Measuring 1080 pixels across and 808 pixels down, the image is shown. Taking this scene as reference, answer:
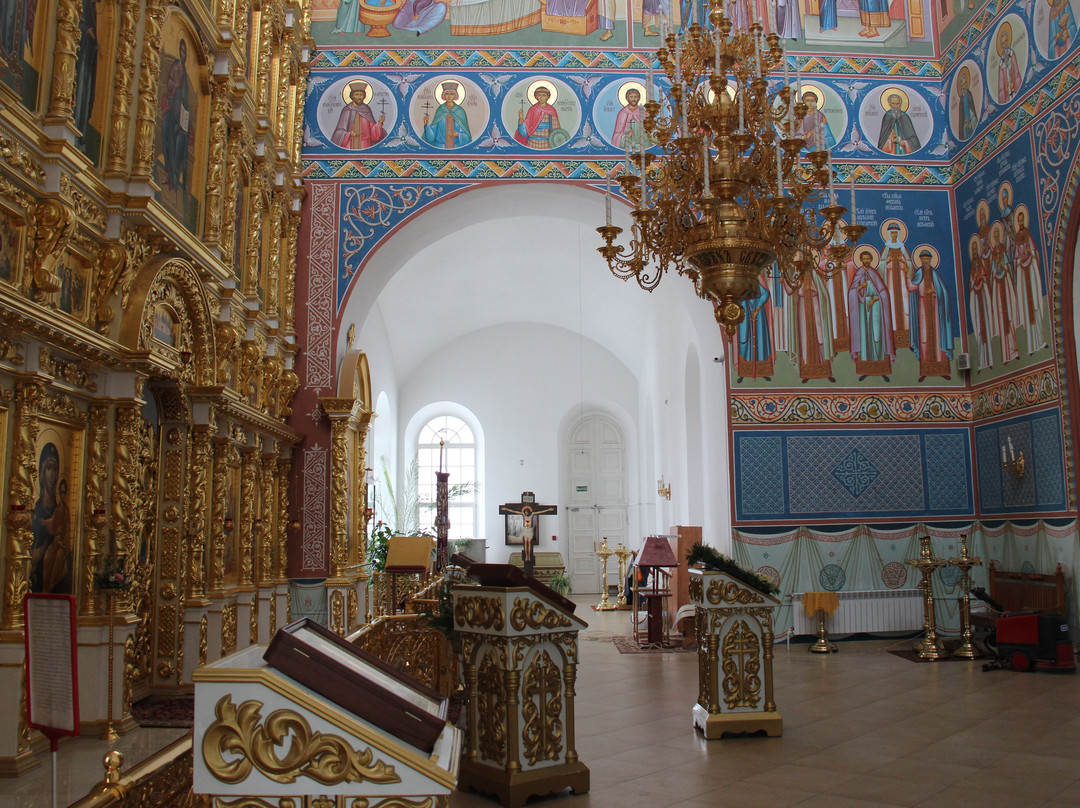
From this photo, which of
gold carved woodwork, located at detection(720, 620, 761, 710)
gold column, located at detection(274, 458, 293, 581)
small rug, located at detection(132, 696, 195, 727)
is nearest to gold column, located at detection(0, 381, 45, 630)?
small rug, located at detection(132, 696, 195, 727)

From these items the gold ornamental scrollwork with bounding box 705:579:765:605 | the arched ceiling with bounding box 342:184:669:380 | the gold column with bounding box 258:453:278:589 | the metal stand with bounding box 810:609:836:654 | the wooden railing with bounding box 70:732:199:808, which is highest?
the arched ceiling with bounding box 342:184:669:380

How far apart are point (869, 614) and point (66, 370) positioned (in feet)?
29.8

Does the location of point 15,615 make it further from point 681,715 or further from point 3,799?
point 681,715

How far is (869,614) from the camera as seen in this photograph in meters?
10.8

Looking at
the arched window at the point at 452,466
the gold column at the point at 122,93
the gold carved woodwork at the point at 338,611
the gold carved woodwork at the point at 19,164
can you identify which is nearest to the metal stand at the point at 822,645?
the gold carved woodwork at the point at 338,611

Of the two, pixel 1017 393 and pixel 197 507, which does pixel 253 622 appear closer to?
pixel 197 507

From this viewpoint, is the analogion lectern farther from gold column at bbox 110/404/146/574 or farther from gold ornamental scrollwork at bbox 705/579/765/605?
gold column at bbox 110/404/146/574

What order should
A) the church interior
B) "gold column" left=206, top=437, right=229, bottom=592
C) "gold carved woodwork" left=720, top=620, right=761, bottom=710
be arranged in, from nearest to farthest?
1. the church interior
2. "gold carved woodwork" left=720, top=620, right=761, bottom=710
3. "gold column" left=206, top=437, right=229, bottom=592

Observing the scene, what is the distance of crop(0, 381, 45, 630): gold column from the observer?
189 inches

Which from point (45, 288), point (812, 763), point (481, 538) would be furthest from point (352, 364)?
point (481, 538)

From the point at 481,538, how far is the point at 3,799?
1574 cm

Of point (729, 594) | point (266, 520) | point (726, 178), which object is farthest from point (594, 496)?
point (726, 178)

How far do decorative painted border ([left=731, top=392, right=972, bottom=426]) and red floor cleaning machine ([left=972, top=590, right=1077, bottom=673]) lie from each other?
310 centimetres

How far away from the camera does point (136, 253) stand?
633 centimetres
